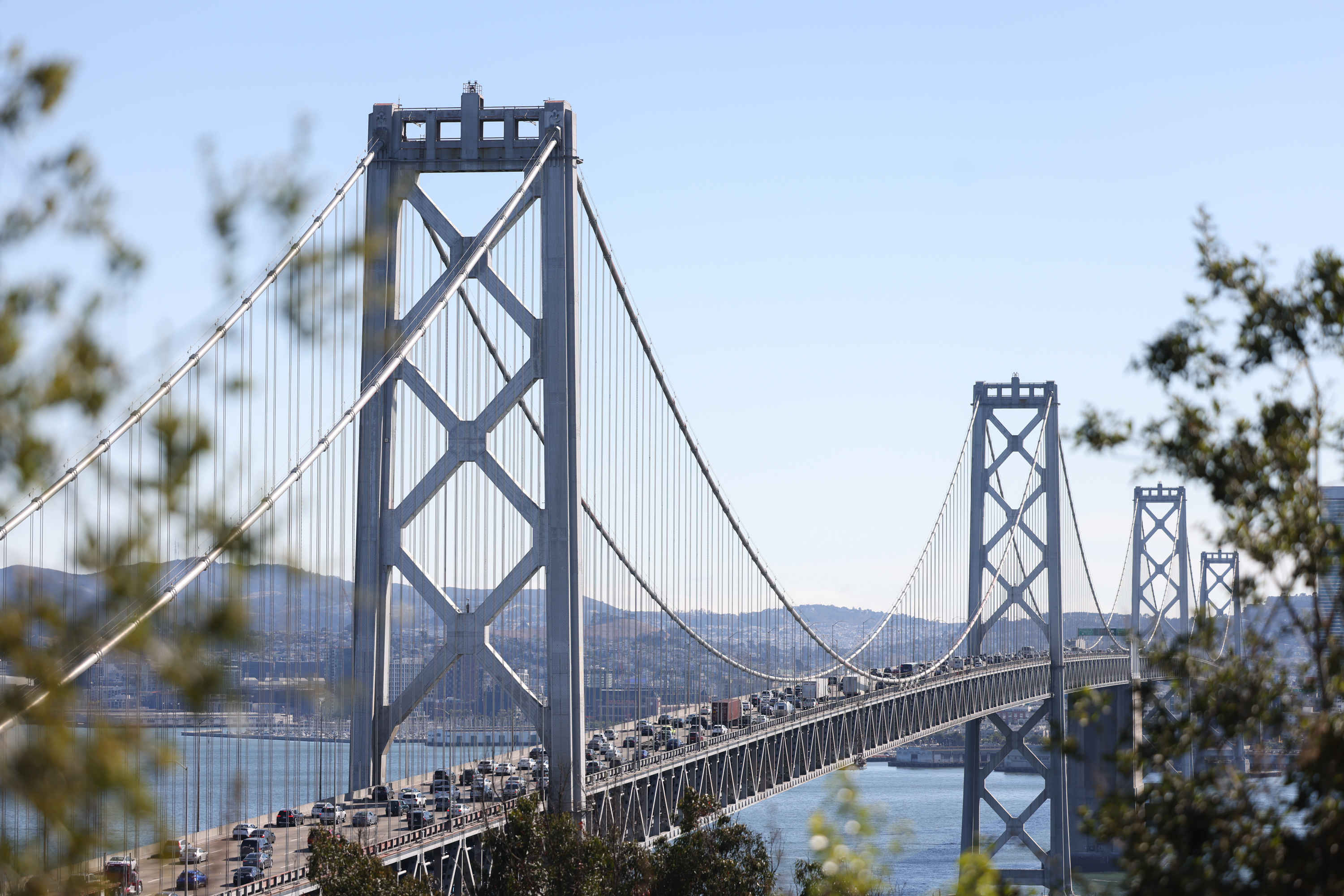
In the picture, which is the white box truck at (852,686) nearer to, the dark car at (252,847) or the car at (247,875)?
the dark car at (252,847)

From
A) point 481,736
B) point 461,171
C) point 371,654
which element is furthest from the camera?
point 481,736

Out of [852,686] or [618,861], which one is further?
[852,686]

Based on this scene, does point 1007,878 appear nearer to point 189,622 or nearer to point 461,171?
point 461,171

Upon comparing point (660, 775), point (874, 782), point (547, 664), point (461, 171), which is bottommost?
point (874, 782)

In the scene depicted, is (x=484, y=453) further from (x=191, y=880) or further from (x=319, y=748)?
(x=191, y=880)

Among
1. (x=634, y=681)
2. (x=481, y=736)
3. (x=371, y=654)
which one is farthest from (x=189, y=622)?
(x=481, y=736)

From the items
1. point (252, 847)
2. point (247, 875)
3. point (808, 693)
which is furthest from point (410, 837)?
point (808, 693)

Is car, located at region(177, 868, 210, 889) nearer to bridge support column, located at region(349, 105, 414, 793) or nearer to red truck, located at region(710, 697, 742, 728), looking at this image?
bridge support column, located at region(349, 105, 414, 793)
